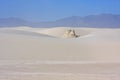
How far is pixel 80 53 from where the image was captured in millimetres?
24203

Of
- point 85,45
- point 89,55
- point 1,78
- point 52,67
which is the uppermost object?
point 85,45

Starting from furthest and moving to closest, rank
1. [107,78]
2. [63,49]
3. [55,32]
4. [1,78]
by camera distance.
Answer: [55,32], [63,49], [107,78], [1,78]

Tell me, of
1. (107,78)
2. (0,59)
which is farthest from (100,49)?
(107,78)

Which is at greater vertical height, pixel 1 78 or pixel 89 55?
pixel 89 55

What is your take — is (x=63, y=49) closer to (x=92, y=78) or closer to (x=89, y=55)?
(x=89, y=55)

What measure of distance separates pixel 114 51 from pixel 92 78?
1286 centimetres

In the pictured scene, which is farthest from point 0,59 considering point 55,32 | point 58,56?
point 55,32

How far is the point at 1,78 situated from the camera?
1244cm

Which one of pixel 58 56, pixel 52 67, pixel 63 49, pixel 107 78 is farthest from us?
pixel 63 49

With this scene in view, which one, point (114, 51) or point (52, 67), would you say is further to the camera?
point (114, 51)

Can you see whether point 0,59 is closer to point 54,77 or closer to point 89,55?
point 89,55

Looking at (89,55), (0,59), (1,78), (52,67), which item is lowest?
(1,78)

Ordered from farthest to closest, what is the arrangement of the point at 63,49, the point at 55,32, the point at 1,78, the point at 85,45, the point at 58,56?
1. the point at 55,32
2. the point at 85,45
3. the point at 63,49
4. the point at 58,56
5. the point at 1,78

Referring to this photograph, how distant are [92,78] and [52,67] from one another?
4.40 m
